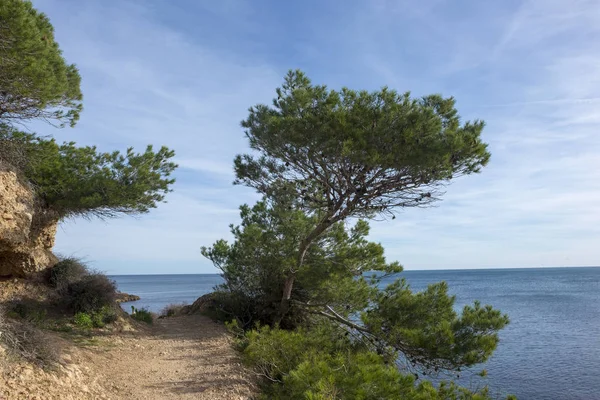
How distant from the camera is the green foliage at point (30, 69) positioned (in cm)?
829

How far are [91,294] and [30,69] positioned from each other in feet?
18.9

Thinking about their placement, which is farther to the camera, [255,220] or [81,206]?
[255,220]

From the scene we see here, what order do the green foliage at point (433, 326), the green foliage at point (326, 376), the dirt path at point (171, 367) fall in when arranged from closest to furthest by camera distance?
1. the green foliage at point (326, 376)
2. the dirt path at point (171, 367)
3. the green foliage at point (433, 326)

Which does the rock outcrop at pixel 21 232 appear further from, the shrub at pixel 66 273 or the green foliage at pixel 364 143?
the green foliage at pixel 364 143

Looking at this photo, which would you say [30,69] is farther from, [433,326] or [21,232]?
[433,326]

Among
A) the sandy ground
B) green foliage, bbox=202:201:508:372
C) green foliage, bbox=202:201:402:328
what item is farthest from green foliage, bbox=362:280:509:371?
the sandy ground

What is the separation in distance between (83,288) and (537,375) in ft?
50.2

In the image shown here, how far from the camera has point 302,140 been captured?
Answer: 30.6 ft

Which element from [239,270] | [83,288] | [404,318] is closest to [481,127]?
[404,318]

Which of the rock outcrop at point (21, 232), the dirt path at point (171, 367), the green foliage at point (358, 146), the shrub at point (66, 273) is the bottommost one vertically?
the dirt path at point (171, 367)

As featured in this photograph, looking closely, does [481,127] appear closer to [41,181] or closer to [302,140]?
[302,140]

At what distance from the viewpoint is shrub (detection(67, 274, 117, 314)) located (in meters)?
11.1

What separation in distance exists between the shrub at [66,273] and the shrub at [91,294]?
175mm

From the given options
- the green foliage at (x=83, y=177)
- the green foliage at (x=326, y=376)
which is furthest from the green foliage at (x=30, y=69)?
the green foliage at (x=326, y=376)
